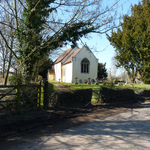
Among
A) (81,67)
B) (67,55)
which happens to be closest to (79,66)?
(81,67)

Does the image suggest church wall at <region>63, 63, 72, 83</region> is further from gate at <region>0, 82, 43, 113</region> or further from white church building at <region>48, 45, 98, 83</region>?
gate at <region>0, 82, 43, 113</region>

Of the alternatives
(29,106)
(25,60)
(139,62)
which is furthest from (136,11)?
(29,106)

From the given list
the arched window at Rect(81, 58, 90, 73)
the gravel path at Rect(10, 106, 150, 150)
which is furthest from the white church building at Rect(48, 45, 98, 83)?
the gravel path at Rect(10, 106, 150, 150)

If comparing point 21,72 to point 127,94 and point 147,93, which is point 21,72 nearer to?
point 127,94

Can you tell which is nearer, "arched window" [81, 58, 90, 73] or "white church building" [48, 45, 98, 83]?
"white church building" [48, 45, 98, 83]

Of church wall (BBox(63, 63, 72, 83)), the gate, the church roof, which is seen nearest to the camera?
the gate

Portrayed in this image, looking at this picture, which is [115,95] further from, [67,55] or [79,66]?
[79,66]

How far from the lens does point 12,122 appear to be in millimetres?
6008

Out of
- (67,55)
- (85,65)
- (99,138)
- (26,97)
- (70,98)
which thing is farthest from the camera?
(85,65)

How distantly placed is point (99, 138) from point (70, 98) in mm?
Answer: 4546

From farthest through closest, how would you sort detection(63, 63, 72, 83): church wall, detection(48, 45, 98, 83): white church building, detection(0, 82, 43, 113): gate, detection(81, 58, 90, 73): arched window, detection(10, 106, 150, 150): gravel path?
1. detection(81, 58, 90, 73): arched window
2. detection(63, 63, 72, 83): church wall
3. detection(48, 45, 98, 83): white church building
4. detection(0, 82, 43, 113): gate
5. detection(10, 106, 150, 150): gravel path

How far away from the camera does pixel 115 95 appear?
11.7 m

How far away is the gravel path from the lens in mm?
4109

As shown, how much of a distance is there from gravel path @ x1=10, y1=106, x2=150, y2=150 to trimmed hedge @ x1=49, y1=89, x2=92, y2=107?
115 inches
